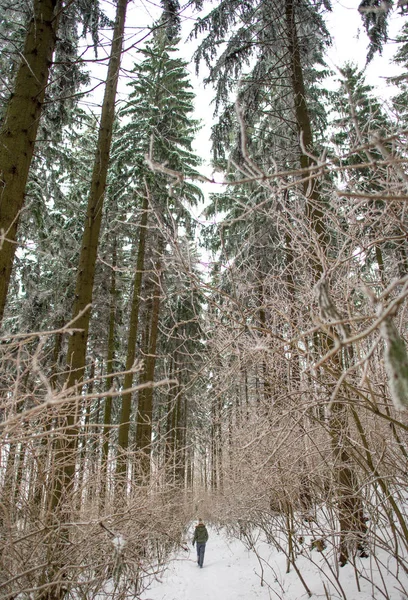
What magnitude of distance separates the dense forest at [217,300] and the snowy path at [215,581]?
1.09 metres

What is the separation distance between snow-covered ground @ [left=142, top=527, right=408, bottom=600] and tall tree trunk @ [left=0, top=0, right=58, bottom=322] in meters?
4.73

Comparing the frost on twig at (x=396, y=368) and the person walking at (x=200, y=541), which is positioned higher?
the frost on twig at (x=396, y=368)

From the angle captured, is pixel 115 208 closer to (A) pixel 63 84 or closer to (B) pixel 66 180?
(B) pixel 66 180

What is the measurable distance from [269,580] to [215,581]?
2286mm

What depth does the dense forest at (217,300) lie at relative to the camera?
88.8 inches

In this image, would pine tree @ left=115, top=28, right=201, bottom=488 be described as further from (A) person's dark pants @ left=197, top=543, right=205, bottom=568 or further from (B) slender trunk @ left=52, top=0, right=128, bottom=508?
(B) slender trunk @ left=52, top=0, right=128, bottom=508

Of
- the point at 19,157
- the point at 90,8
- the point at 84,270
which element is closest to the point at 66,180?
the point at 90,8

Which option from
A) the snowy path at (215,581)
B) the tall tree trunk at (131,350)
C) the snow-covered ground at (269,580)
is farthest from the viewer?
the tall tree trunk at (131,350)

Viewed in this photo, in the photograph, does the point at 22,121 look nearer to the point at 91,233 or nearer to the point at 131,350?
the point at 91,233

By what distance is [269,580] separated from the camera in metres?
8.17

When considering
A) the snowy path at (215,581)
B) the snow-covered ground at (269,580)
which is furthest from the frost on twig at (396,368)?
the snowy path at (215,581)

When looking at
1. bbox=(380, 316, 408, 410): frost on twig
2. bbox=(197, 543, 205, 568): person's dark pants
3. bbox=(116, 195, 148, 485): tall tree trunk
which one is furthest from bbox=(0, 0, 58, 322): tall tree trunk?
bbox=(197, 543, 205, 568): person's dark pants

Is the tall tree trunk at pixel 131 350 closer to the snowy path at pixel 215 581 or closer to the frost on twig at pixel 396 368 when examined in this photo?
the snowy path at pixel 215 581

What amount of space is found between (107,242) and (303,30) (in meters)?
9.01
